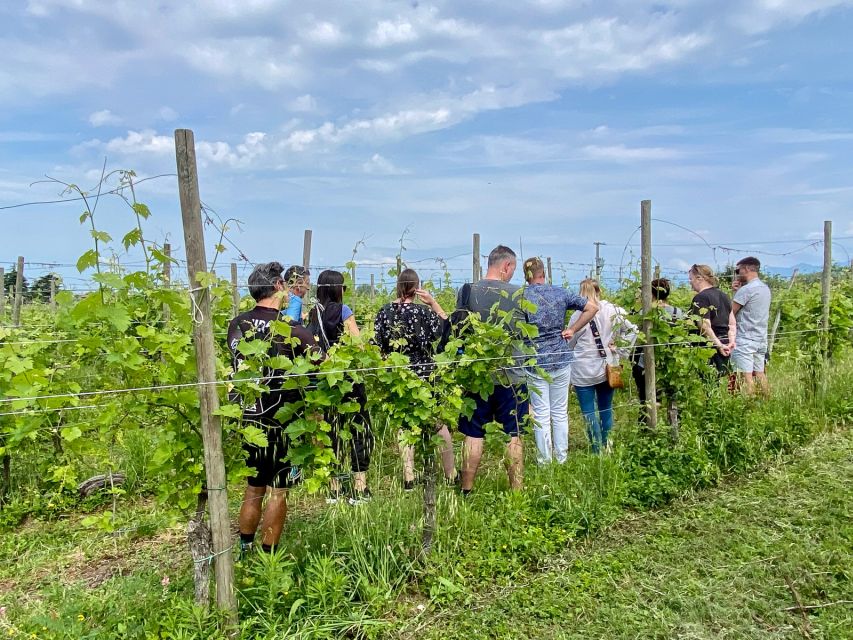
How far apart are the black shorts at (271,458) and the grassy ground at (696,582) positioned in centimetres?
102

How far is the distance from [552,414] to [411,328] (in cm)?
140

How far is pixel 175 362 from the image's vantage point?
2836 millimetres

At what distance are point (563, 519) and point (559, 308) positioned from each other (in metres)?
1.54

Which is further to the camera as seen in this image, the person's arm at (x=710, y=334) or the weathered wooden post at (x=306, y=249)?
the weathered wooden post at (x=306, y=249)

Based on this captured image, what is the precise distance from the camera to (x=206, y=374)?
2.71m

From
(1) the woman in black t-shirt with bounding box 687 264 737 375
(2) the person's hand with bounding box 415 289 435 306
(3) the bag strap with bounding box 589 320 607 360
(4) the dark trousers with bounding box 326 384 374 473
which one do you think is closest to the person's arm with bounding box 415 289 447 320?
(2) the person's hand with bounding box 415 289 435 306

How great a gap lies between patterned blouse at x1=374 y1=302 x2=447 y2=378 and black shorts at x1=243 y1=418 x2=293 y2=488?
120cm

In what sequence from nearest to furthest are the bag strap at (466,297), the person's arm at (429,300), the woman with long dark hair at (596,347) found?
the bag strap at (466,297), the person's arm at (429,300), the woman with long dark hair at (596,347)

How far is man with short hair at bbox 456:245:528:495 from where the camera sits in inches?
166

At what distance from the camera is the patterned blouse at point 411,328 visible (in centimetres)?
427

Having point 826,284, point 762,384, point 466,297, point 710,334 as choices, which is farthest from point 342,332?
point 826,284

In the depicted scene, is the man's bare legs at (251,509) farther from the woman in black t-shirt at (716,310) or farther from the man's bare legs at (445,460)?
the woman in black t-shirt at (716,310)

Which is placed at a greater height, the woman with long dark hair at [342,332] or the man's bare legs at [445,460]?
the woman with long dark hair at [342,332]

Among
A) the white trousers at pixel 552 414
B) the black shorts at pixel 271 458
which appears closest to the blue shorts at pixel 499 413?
the white trousers at pixel 552 414
